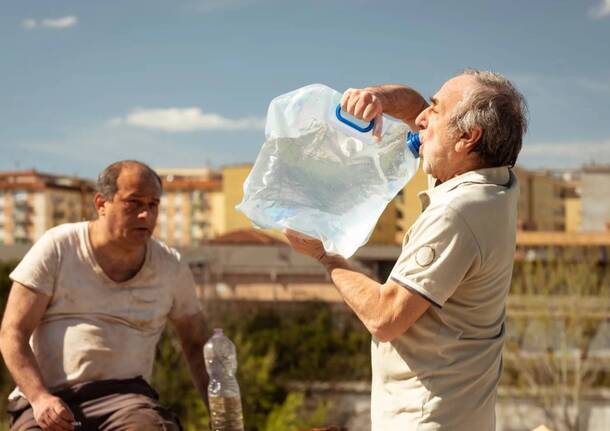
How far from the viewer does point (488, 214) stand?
187cm

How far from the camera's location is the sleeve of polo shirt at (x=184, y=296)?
3260 millimetres

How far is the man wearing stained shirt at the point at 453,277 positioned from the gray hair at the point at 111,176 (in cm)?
136

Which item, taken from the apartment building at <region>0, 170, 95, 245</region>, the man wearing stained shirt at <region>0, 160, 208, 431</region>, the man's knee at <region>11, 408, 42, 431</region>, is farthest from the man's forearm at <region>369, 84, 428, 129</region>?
the apartment building at <region>0, 170, 95, 245</region>

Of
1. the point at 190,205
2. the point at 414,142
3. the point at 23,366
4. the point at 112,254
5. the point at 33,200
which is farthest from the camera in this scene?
the point at 190,205

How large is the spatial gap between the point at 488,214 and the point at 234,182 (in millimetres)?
54999

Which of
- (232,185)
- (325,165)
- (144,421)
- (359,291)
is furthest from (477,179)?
(232,185)

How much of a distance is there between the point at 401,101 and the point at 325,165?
0.23 meters

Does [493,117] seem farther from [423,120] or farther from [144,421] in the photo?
[144,421]

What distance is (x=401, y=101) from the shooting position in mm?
2240

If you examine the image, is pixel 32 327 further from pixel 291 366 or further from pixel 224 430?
pixel 291 366

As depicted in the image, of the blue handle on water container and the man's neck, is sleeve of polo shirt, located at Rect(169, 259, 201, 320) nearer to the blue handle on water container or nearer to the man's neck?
the man's neck

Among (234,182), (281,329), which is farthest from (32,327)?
(234,182)

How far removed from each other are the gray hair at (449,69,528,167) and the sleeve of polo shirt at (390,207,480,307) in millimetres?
163

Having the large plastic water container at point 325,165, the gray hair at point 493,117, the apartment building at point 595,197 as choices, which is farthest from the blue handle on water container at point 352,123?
the apartment building at point 595,197
